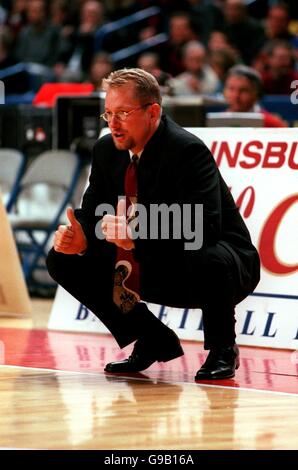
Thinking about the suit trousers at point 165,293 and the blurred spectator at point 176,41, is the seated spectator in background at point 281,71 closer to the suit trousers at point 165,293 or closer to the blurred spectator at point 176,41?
the blurred spectator at point 176,41

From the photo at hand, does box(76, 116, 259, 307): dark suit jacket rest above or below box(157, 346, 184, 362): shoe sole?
above

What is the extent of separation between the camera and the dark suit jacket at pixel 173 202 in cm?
446

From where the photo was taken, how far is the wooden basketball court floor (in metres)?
3.31

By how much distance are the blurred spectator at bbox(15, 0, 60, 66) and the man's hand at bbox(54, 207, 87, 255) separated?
9167 mm

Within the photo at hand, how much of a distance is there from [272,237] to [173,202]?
1409 millimetres

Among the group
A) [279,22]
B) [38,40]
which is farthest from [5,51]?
[279,22]

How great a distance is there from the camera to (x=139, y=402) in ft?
13.2

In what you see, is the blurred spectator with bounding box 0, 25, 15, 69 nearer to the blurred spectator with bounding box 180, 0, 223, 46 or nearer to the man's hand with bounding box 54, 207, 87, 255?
the blurred spectator with bounding box 180, 0, 223, 46

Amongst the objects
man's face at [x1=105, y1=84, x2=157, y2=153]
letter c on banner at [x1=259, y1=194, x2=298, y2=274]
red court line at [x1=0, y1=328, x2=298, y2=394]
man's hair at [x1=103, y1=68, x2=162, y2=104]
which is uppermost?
man's hair at [x1=103, y1=68, x2=162, y2=104]

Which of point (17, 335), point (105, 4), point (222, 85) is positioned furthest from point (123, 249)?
point (105, 4)

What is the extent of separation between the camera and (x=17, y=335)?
6.09 metres

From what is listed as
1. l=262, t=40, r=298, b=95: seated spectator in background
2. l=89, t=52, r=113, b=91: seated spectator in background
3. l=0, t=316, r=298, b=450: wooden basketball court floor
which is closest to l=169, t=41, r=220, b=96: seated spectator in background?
l=262, t=40, r=298, b=95: seated spectator in background

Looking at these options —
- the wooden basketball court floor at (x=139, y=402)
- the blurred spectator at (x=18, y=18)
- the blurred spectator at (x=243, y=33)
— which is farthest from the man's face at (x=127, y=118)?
the blurred spectator at (x=18, y=18)

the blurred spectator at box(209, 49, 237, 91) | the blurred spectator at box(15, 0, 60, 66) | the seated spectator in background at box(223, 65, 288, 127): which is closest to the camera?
the seated spectator in background at box(223, 65, 288, 127)
